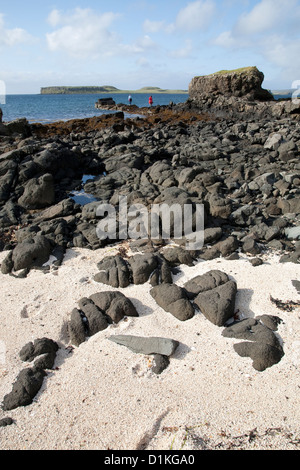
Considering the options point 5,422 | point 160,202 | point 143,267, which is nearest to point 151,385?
point 5,422

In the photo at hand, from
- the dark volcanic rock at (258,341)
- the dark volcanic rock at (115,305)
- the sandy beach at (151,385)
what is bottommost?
the sandy beach at (151,385)

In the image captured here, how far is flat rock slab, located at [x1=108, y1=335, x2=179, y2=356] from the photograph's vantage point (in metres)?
5.33

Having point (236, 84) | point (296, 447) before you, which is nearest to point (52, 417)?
point (296, 447)

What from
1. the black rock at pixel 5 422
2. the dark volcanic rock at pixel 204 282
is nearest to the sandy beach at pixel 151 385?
the black rock at pixel 5 422

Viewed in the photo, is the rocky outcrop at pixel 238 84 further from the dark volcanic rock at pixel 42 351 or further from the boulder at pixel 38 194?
the dark volcanic rock at pixel 42 351

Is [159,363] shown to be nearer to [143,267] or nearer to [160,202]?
[143,267]

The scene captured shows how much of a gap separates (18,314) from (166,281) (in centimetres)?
314

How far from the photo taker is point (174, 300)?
6418mm

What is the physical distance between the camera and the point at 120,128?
1080 inches

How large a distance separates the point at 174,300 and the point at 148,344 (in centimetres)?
121

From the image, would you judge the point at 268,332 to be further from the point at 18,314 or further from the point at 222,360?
the point at 18,314

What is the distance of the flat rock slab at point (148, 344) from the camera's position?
210 inches

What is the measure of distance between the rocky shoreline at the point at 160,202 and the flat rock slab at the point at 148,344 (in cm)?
3

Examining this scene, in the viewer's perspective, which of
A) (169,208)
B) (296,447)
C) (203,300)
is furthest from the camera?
(169,208)
